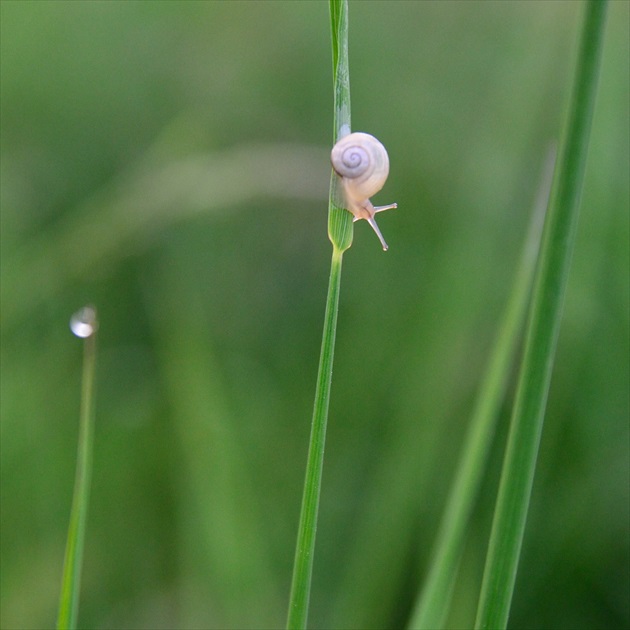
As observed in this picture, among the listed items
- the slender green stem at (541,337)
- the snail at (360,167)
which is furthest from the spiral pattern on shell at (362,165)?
the slender green stem at (541,337)

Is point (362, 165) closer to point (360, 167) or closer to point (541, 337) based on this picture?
point (360, 167)

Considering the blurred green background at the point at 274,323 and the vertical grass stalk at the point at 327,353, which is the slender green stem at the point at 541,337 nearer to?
the vertical grass stalk at the point at 327,353

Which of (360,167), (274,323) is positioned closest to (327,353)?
(360,167)

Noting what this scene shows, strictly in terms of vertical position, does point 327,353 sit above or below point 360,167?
below

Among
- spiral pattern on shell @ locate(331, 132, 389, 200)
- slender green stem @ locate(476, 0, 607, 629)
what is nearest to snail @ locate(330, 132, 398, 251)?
spiral pattern on shell @ locate(331, 132, 389, 200)

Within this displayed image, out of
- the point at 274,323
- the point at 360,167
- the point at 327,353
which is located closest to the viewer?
the point at 327,353

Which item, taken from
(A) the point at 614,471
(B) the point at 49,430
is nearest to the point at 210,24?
(B) the point at 49,430

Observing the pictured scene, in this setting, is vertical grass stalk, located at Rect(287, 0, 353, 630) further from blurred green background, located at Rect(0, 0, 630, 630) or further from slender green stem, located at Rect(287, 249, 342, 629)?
blurred green background, located at Rect(0, 0, 630, 630)
